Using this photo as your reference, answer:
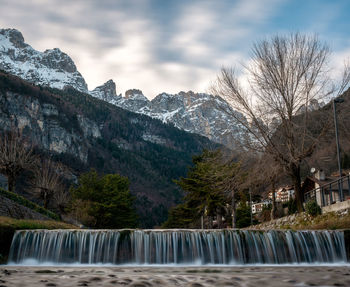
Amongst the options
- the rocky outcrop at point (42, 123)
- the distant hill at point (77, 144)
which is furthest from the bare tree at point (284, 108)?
the rocky outcrop at point (42, 123)

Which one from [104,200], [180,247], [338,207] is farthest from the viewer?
[104,200]

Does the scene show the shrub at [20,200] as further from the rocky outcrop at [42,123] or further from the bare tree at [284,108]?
the rocky outcrop at [42,123]

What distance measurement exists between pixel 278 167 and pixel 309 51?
24.6 feet

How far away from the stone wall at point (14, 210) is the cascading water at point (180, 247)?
746 cm

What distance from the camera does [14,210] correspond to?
77.6ft

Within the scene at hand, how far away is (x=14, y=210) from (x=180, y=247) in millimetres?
13572

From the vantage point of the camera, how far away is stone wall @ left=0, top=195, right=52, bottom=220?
72.7 feet

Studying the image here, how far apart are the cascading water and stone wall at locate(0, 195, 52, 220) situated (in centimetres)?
746

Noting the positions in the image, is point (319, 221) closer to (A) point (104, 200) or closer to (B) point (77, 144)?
(A) point (104, 200)

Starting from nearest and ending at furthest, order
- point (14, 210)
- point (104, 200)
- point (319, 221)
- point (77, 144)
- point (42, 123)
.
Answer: point (319, 221) → point (14, 210) → point (104, 200) → point (42, 123) → point (77, 144)

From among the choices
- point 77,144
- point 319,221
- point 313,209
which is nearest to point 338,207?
point 319,221

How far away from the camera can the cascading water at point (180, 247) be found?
14.4 m

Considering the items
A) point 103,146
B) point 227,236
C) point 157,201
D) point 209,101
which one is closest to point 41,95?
point 103,146

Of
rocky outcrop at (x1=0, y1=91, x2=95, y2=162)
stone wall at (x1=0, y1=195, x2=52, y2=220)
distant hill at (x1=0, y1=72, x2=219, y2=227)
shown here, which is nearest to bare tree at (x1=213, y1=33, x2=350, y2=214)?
stone wall at (x1=0, y1=195, x2=52, y2=220)
